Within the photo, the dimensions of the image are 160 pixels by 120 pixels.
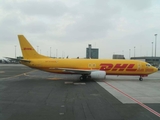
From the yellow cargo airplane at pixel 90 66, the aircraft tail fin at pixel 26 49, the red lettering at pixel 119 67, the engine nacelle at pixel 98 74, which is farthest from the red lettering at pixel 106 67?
the aircraft tail fin at pixel 26 49

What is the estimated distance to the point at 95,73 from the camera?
912 inches

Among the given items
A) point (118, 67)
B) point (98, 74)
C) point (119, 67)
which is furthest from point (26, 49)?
point (119, 67)

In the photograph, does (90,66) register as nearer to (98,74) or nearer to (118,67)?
(98,74)

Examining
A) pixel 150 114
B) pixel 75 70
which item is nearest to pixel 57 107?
pixel 150 114

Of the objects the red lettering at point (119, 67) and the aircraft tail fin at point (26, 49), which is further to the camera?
the aircraft tail fin at point (26, 49)

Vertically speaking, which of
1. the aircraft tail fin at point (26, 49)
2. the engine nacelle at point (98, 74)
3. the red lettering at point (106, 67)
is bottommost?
the engine nacelle at point (98, 74)

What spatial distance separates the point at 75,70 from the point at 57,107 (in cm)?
1326

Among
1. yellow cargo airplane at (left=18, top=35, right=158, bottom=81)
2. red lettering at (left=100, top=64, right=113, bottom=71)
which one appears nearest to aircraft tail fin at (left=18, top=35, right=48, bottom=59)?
yellow cargo airplane at (left=18, top=35, right=158, bottom=81)

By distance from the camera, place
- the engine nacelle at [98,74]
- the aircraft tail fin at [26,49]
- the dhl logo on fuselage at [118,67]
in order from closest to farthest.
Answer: the engine nacelle at [98,74] < the dhl logo on fuselage at [118,67] < the aircraft tail fin at [26,49]

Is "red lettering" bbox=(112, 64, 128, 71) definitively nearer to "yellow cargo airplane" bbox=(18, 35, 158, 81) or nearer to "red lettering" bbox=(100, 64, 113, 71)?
"yellow cargo airplane" bbox=(18, 35, 158, 81)

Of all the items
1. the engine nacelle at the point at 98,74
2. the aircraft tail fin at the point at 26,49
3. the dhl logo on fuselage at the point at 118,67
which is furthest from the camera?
the aircraft tail fin at the point at 26,49

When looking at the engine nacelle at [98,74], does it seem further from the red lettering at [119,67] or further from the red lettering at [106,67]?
the red lettering at [119,67]

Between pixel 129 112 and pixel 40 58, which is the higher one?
pixel 40 58

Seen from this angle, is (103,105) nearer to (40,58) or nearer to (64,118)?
(64,118)
